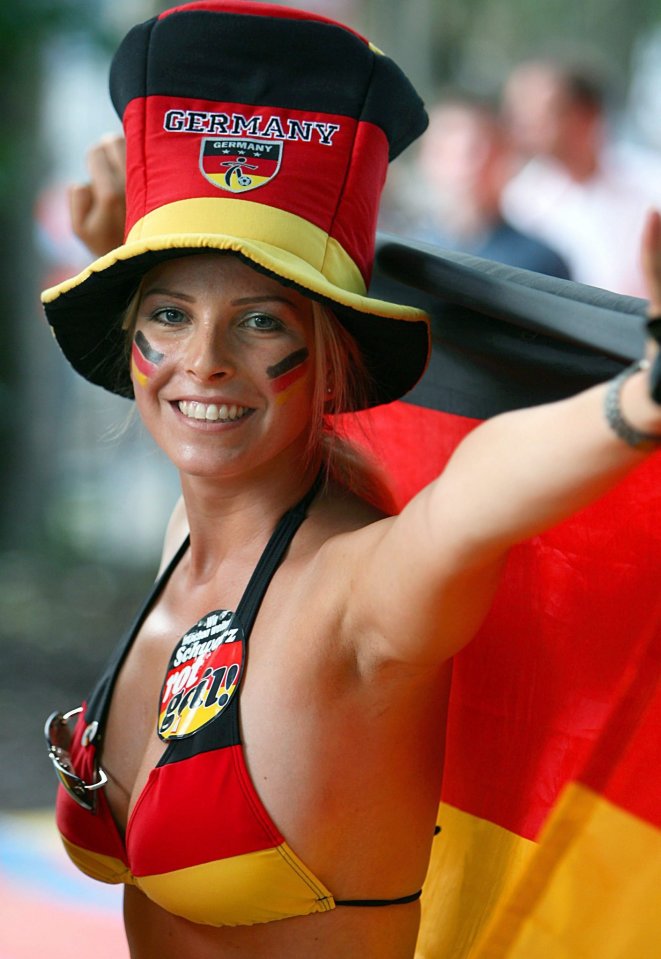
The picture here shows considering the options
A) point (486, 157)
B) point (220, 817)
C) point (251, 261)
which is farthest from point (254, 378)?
point (486, 157)

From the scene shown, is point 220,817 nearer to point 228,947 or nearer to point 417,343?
point 228,947

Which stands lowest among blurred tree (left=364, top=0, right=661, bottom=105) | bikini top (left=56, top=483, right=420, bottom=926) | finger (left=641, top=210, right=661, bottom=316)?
bikini top (left=56, top=483, right=420, bottom=926)

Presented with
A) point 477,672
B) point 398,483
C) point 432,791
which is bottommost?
point 432,791

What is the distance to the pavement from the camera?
3354 millimetres

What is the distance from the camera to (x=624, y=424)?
1146 millimetres

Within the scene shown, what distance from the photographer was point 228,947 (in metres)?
1.85

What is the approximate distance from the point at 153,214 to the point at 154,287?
115 millimetres

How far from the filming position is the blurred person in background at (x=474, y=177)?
193 inches

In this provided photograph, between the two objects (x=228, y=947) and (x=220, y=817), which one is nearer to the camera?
(x=220, y=817)

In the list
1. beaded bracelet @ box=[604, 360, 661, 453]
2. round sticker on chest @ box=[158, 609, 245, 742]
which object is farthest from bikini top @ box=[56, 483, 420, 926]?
beaded bracelet @ box=[604, 360, 661, 453]

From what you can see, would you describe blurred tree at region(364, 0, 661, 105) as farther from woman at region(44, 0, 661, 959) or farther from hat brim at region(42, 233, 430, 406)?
woman at region(44, 0, 661, 959)

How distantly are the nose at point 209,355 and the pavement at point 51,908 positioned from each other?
79.7 inches

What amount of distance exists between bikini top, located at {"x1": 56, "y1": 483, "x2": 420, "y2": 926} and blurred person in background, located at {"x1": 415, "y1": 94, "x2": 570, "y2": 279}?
318 cm

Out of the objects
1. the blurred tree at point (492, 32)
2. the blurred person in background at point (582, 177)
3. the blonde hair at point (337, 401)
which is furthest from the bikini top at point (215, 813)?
the blurred tree at point (492, 32)
